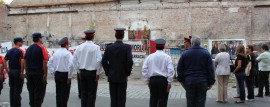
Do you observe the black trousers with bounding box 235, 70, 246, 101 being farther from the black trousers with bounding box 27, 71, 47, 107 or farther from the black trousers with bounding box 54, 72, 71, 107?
the black trousers with bounding box 27, 71, 47, 107

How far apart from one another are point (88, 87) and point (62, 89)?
114 centimetres

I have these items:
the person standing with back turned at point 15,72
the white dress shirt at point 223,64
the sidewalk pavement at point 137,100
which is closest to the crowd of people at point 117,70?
the person standing with back turned at point 15,72

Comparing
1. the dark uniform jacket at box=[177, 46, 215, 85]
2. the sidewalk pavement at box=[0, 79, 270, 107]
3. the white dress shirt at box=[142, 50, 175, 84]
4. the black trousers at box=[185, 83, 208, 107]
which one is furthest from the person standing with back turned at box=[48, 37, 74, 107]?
the black trousers at box=[185, 83, 208, 107]

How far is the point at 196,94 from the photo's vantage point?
8.53 metres

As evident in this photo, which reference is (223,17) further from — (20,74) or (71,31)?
(20,74)

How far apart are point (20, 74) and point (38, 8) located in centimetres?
2832

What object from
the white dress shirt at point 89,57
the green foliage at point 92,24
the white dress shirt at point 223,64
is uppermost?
the green foliage at point 92,24

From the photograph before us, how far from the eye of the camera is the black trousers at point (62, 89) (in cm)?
974

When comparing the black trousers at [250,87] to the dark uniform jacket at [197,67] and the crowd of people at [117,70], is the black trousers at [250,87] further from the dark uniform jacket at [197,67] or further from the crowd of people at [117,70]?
the dark uniform jacket at [197,67]

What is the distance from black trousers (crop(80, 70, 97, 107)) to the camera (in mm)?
8872

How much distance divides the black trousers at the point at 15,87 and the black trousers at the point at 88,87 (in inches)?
96.9

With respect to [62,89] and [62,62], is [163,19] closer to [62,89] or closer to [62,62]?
[62,62]

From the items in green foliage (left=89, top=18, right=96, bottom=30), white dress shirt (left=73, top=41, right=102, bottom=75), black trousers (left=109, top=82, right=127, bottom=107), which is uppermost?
green foliage (left=89, top=18, right=96, bottom=30)

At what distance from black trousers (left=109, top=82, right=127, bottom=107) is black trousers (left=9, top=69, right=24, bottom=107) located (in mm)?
3253
